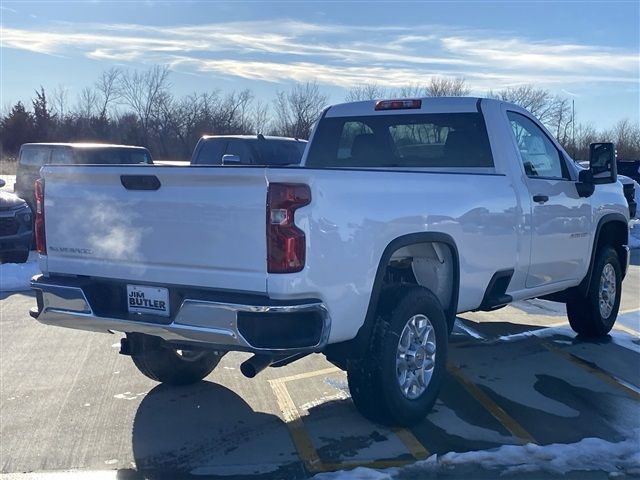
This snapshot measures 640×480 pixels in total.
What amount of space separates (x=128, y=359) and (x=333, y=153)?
2603 millimetres

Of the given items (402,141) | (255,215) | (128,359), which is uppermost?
(402,141)

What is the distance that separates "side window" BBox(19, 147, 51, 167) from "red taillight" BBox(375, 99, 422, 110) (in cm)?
1077

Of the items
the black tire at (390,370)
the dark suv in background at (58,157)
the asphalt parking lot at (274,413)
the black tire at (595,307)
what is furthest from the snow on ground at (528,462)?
the dark suv in background at (58,157)

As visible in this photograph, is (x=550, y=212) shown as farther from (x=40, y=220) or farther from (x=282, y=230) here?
(x=40, y=220)

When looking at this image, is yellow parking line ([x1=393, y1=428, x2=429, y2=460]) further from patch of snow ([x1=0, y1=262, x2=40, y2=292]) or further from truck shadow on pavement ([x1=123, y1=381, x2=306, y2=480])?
patch of snow ([x1=0, y1=262, x2=40, y2=292])

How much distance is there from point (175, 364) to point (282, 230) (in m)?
2.18

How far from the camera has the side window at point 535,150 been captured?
610 cm

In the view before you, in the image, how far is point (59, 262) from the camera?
466cm

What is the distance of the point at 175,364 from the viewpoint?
18.1ft

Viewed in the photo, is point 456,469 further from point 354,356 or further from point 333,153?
point 333,153

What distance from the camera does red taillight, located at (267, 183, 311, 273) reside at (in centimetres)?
380

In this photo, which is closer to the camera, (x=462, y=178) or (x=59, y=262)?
(x=59, y=262)

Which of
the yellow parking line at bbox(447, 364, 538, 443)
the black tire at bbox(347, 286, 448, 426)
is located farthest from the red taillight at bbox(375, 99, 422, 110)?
the yellow parking line at bbox(447, 364, 538, 443)

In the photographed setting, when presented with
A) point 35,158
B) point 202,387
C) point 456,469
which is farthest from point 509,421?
point 35,158
